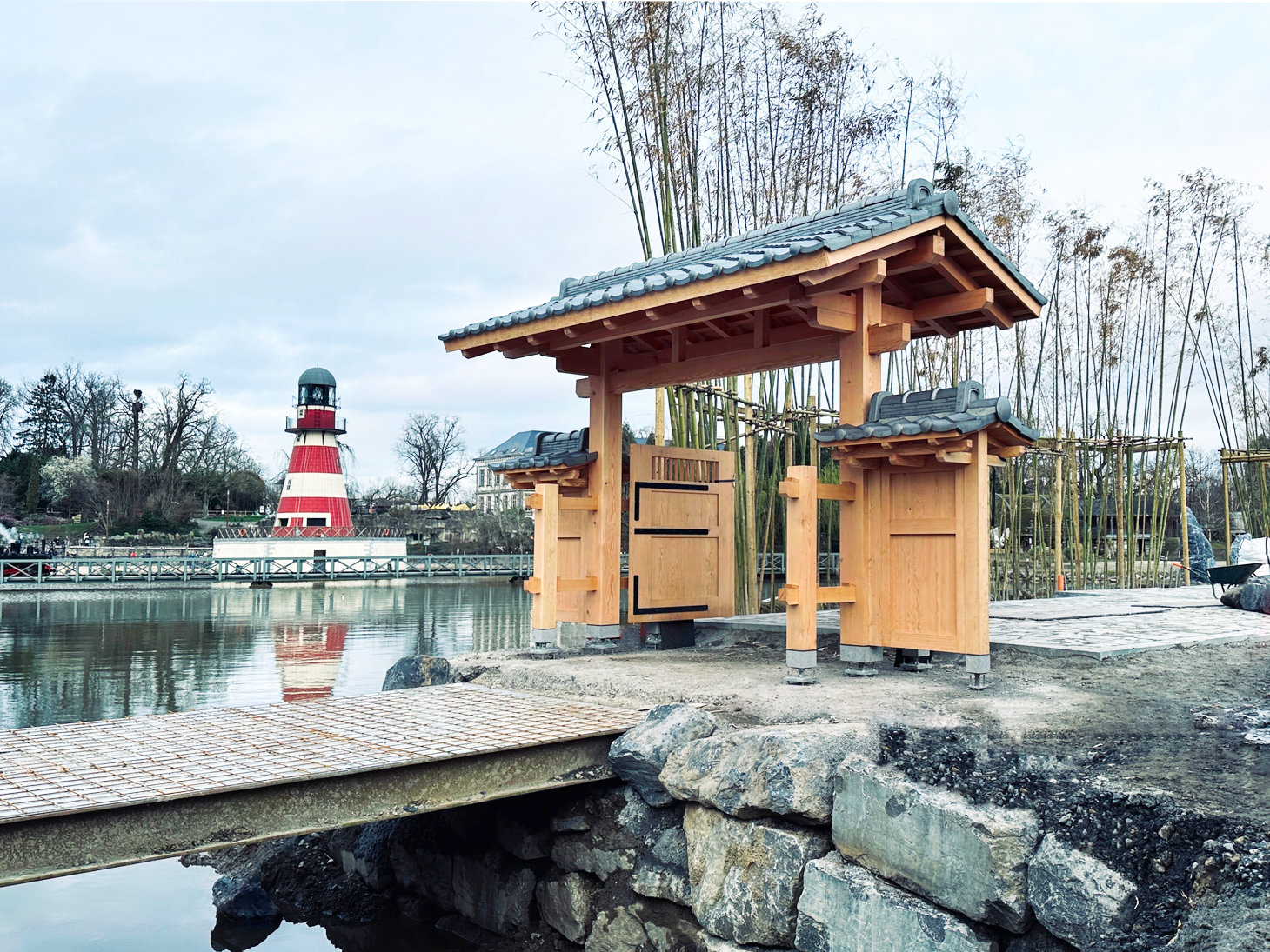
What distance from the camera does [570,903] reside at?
4.09 metres

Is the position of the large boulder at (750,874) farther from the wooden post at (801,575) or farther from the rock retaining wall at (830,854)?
the wooden post at (801,575)

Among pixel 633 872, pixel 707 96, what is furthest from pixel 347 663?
pixel 633 872

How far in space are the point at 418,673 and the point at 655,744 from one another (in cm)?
245

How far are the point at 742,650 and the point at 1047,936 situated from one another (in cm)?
351

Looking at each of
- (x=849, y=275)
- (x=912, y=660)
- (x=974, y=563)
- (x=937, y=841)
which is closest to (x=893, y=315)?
(x=849, y=275)

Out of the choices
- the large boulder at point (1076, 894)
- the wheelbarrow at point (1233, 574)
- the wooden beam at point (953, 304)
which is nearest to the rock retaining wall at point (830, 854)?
the large boulder at point (1076, 894)

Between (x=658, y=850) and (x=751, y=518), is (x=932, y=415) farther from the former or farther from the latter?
(x=751, y=518)

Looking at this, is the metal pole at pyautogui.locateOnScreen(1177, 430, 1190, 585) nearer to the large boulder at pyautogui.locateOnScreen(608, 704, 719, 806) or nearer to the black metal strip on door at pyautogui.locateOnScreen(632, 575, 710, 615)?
the black metal strip on door at pyautogui.locateOnScreen(632, 575, 710, 615)

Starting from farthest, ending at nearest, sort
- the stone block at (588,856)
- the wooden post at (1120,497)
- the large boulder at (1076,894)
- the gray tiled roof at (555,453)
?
the wooden post at (1120,497) → the gray tiled roof at (555,453) → the stone block at (588,856) → the large boulder at (1076,894)

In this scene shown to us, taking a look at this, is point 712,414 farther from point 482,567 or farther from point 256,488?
point 256,488

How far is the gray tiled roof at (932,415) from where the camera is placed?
4.17 metres

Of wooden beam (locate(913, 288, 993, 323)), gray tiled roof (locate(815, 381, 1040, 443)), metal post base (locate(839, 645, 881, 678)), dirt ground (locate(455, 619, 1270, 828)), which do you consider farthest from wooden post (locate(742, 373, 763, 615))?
gray tiled roof (locate(815, 381, 1040, 443))

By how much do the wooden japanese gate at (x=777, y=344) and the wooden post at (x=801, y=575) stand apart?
0.01 m

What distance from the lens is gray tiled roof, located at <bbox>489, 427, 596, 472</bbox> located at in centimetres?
625
